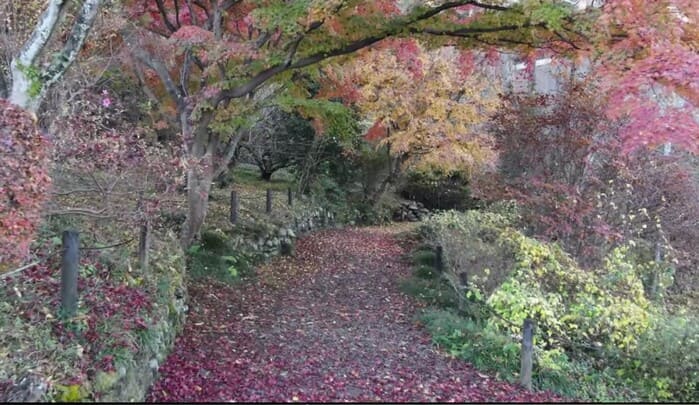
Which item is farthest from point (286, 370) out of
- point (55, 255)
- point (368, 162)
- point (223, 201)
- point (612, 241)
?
point (368, 162)

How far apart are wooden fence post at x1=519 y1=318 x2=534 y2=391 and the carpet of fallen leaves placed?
0.56 ft

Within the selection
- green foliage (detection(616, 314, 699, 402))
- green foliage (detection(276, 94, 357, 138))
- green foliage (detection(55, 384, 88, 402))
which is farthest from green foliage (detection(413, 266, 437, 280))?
green foliage (detection(55, 384, 88, 402))

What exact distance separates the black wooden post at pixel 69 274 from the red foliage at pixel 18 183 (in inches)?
12.1

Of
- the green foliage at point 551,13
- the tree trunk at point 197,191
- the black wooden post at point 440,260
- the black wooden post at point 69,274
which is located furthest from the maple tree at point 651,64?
the tree trunk at point 197,191

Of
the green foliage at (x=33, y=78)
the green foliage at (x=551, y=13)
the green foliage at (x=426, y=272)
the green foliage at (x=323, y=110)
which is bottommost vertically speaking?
the green foliage at (x=426, y=272)

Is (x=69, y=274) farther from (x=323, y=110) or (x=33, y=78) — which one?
(x=323, y=110)

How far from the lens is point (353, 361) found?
5328 millimetres

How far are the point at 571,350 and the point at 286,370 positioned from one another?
11.3ft

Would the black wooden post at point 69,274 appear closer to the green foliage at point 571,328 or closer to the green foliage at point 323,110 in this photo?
the green foliage at point 571,328

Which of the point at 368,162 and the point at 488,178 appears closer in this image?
the point at 488,178

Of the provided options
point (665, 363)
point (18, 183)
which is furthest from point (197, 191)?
point (665, 363)

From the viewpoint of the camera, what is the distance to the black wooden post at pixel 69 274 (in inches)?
158

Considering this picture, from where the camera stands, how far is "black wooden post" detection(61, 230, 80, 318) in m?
4.01

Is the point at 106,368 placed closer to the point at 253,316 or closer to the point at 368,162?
the point at 253,316
